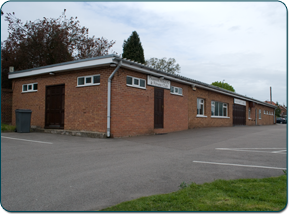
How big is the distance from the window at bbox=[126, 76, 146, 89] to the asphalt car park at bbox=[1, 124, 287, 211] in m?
4.78

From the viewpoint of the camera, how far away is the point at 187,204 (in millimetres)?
3432

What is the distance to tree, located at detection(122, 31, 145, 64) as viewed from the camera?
30594 mm

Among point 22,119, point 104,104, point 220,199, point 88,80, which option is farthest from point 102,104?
point 220,199

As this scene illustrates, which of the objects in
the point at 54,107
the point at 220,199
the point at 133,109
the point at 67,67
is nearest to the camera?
the point at 220,199

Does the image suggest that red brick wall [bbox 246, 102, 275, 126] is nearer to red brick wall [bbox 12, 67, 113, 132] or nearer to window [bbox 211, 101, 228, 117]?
window [bbox 211, 101, 228, 117]

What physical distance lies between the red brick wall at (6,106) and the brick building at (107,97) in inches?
20.3

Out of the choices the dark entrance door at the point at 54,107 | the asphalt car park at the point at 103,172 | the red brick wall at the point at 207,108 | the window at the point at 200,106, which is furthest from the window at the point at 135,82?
the window at the point at 200,106

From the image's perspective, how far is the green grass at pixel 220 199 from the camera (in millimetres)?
3289

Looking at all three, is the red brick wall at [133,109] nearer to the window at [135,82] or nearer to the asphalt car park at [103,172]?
the window at [135,82]

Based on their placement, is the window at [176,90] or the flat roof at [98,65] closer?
the flat roof at [98,65]

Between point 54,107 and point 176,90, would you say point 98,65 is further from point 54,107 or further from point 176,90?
point 176,90

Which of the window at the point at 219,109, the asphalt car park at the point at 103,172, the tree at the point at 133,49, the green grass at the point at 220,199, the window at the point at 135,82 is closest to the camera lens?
the green grass at the point at 220,199

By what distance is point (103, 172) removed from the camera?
216 inches

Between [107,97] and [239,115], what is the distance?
21.0 m
